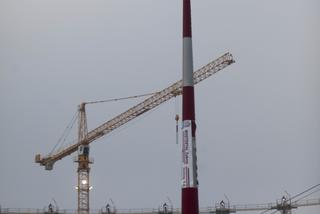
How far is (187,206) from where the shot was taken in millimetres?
53875

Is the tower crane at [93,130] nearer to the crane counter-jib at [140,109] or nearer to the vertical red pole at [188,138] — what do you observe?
the crane counter-jib at [140,109]

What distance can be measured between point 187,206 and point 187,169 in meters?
3.19

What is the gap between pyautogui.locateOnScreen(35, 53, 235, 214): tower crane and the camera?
5960 inches

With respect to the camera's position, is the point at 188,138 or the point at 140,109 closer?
the point at 188,138

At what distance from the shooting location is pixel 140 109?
156m

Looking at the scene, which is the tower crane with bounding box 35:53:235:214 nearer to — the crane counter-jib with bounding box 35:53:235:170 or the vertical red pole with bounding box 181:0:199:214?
the crane counter-jib with bounding box 35:53:235:170

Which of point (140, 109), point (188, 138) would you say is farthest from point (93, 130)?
point (188, 138)

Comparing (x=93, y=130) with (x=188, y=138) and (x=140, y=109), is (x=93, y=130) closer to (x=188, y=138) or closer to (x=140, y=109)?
(x=140, y=109)

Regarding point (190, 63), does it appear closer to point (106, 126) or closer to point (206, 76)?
point (206, 76)

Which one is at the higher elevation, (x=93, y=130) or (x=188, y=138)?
(x=93, y=130)

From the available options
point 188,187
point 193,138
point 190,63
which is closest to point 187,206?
point 188,187

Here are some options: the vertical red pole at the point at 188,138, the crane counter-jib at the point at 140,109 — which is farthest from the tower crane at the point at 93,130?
the vertical red pole at the point at 188,138

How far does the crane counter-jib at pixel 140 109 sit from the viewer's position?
15050 centimetres

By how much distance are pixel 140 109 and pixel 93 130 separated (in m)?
14.7
